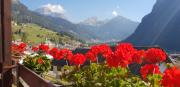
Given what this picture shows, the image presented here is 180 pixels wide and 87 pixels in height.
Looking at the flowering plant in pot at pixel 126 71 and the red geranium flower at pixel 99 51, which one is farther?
the red geranium flower at pixel 99 51

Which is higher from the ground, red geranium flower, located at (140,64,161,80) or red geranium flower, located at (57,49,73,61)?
red geranium flower, located at (140,64,161,80)

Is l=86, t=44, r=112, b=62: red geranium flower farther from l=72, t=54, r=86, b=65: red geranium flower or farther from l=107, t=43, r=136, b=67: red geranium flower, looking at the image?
l=107, t=43, r=136, b=67: red geranium flower

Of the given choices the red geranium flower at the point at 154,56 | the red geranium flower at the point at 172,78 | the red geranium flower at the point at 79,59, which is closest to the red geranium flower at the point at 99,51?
the red geranium flower at the point at 79,59

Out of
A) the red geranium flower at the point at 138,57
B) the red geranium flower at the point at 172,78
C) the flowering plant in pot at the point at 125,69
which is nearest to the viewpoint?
the red geranium flower at the point at 172,78

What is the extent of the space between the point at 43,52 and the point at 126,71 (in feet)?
36.4

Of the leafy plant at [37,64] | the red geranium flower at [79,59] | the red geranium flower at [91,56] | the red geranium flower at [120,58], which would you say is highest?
the red geranium flower at [120,58]

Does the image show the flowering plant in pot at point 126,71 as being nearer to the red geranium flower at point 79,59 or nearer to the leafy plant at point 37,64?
the red geranium flower at point 79,59

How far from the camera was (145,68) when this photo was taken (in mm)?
7980

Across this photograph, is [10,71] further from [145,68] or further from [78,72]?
[78,72]

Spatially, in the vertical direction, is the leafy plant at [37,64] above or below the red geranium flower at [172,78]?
below

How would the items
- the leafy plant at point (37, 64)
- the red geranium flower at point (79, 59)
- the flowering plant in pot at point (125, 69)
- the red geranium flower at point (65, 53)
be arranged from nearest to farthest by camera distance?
1. the flowering plant in pot at point (125, 69)
2. the red geranium flower at point (79, 59)
3. the leafy plant at point (37, 64)
4. the red geranium flower at point (65, 53)

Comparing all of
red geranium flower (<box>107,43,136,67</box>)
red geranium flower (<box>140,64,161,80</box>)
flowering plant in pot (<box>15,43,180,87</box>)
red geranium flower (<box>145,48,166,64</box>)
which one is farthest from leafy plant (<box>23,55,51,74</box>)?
red geranium flower (<box>140,64,161,80</box>)

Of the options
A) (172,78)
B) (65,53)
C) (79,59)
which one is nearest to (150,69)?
(172,78)

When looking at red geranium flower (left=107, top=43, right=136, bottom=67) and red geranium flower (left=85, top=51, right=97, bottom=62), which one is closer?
red geranium flower (left=107, top=43, right=136, bottom=67)
